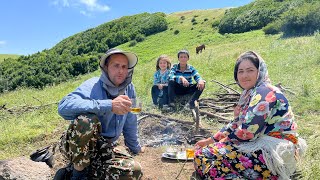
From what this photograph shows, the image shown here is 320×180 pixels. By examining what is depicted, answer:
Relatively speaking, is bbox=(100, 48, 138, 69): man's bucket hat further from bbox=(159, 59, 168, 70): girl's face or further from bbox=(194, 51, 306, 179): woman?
bbox=(159, 59, 168, 70): girl's face

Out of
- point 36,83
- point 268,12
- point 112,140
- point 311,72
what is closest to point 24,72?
point 36,83

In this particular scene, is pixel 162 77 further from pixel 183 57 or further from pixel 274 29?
pixel 274 29

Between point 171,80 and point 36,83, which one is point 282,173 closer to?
point 171,80

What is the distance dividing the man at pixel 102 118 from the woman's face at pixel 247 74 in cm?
100

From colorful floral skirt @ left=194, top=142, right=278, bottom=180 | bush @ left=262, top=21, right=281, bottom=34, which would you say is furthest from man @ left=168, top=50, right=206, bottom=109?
bush @ left=262, top=21, right=281, bottom=34

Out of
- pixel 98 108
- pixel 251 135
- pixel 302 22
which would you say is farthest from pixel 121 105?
pixel 302 22

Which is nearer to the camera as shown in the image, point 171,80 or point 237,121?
point 237,121

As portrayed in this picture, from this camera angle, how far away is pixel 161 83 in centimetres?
723

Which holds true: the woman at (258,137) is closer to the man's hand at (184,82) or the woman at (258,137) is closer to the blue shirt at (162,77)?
A: the man's hand at (184,82)

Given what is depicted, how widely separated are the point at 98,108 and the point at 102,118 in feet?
1.18

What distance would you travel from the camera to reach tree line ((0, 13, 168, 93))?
39.8 metres

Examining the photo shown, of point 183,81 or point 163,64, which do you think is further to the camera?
point 163,64

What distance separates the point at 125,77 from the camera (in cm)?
326

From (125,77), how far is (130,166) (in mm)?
863
